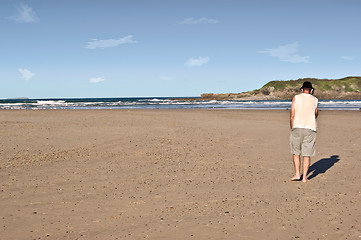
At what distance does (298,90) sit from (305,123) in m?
120

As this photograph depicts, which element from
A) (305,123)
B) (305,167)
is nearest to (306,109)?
(305,123)

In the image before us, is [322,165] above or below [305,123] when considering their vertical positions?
below

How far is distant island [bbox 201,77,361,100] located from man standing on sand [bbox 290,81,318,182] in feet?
355

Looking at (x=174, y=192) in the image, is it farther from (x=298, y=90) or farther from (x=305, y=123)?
(x=298, y=90)

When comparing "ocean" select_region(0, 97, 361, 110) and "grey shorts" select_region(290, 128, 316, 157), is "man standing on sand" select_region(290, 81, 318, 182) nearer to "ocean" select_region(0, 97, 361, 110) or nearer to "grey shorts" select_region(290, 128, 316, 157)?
"grey shorts" select_region(290, 128, 316, 157)

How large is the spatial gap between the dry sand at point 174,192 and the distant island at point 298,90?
106 m

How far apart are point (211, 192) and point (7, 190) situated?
A: 3716 mm

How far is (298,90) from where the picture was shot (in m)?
119

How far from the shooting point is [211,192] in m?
5.80

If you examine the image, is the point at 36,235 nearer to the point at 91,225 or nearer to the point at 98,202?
the point at 91,225

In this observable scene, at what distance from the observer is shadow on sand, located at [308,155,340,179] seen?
7.47 meters

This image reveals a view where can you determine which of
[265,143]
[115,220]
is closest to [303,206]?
[115,220]

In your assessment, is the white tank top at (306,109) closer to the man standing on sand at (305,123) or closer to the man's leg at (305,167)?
Answer: the man standing on sand at (305,123)

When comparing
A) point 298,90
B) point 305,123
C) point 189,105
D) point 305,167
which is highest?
point 298,90
